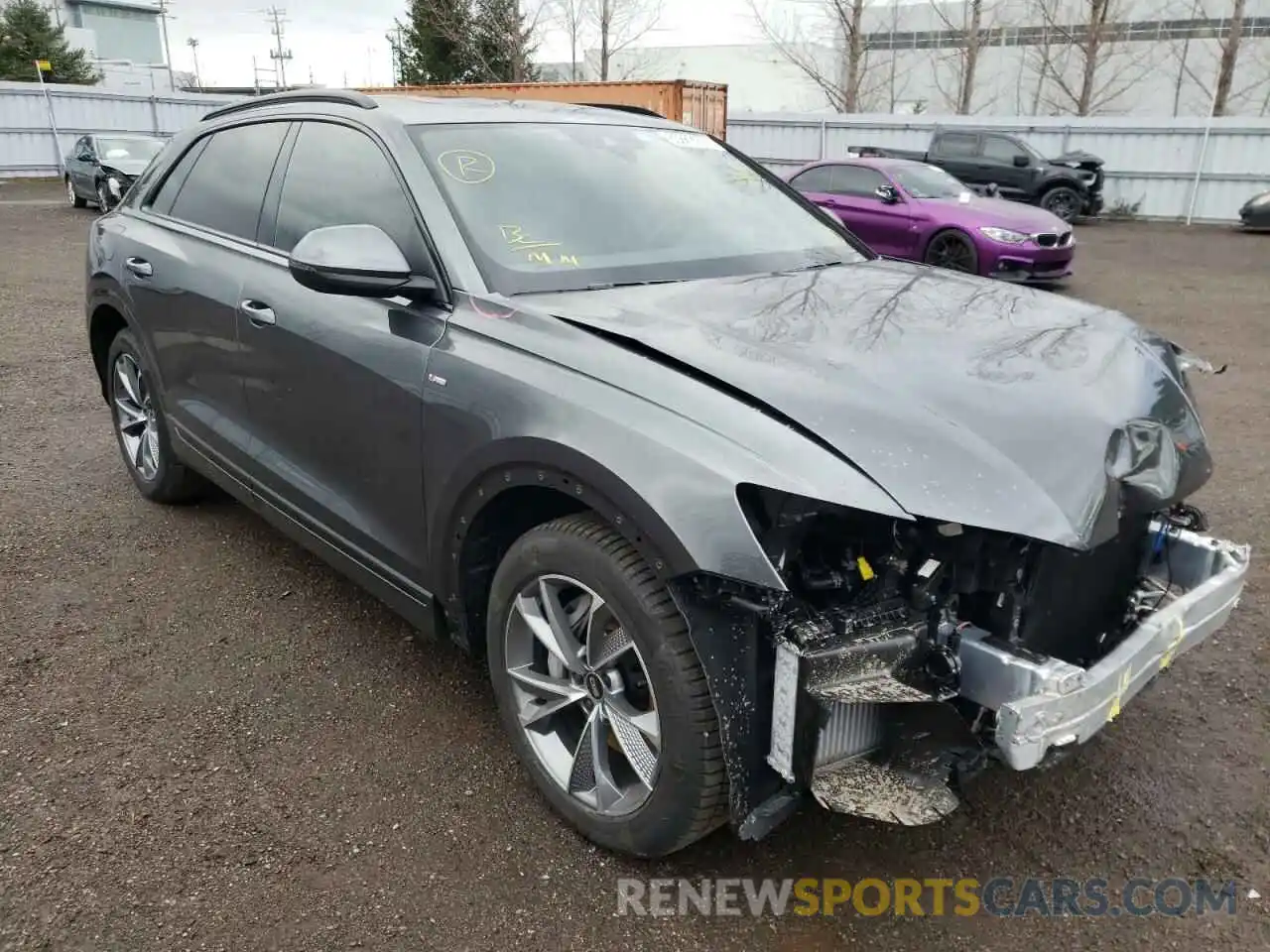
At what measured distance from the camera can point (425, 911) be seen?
7.56 ft

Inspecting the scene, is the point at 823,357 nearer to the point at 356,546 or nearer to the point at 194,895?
the point at 356,546

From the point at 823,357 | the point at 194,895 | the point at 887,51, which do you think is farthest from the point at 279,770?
the point at 887,51

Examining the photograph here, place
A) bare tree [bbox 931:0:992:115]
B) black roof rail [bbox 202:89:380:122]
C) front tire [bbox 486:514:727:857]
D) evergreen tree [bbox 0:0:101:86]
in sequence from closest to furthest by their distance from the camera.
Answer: front tire [bbox 486:514:727:857]
black roof rail [bbox 202:89:380:122]
bare tree [bbox 931:0:992:115]
evergreen tree [bbox 0:0:101:86]

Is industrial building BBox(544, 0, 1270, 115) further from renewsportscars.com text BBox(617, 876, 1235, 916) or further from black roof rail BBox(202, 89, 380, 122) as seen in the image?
renewsportscars.com text BBox(617, 876, 1235, 916)

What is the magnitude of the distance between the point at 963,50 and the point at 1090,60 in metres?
6.83

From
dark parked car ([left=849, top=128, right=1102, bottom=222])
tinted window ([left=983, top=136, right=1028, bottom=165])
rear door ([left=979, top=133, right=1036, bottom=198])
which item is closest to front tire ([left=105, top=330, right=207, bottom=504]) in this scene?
dark parked car ([left=849, top=128, right=1102, bottom=222])

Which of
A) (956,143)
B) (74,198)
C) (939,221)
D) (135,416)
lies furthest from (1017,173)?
(74,198)

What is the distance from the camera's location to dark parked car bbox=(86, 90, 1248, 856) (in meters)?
2.00

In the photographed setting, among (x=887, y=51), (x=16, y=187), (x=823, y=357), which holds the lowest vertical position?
(x=16, y=187)

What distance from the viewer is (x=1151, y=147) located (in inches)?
818

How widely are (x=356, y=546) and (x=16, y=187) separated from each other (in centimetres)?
2588

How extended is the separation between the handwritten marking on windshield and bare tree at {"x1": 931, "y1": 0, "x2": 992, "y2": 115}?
113 ft

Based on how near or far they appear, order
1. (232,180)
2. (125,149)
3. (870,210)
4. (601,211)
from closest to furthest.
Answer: (601,211)
(232,180)
(870,210)
(125,149)

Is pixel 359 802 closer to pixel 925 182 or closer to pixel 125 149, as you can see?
pixel 925 182
